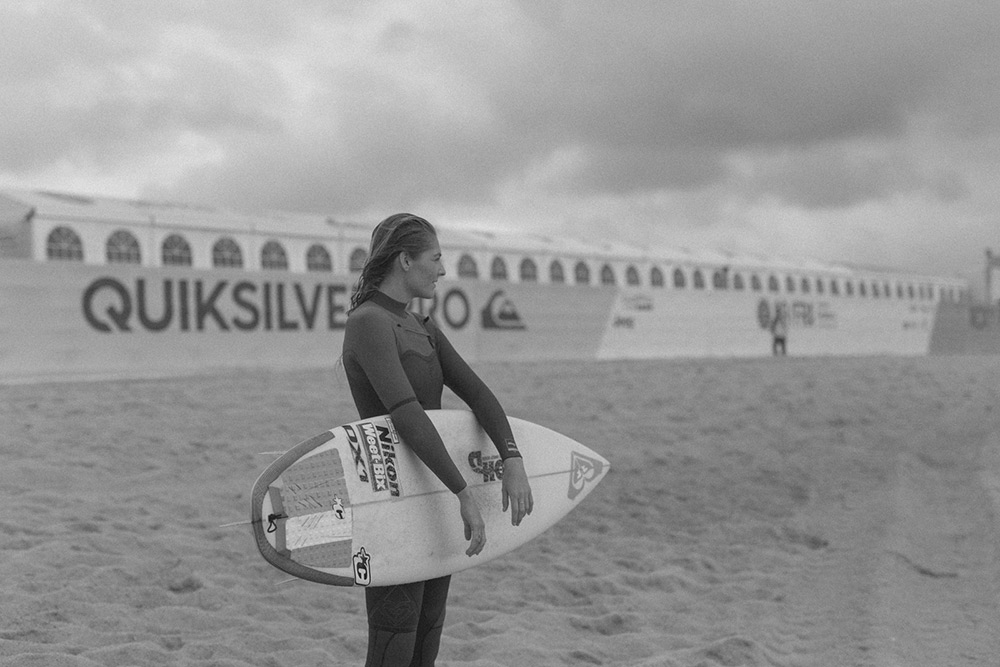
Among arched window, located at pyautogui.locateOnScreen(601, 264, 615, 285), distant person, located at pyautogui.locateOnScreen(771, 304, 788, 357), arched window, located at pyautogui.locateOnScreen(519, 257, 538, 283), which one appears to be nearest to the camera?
distant person, located at pyautogui.locateOnScreen(771, 304, 788, 357)

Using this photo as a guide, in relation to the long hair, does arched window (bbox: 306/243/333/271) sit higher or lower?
higher

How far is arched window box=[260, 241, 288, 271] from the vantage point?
20.1 meters

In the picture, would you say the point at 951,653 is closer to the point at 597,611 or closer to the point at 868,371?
the point at 597,611

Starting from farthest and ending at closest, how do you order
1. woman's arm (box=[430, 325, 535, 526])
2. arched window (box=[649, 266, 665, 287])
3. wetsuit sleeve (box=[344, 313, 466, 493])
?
arched window (box=[649, 266, 665, 287]) < woman's arm (box=[430, 325, 535, 526]) < wetsuit sleeve (box=[344, 313, 466, 493])

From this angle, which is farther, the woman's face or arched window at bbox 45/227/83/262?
arched window at bbox 45/227/83/262

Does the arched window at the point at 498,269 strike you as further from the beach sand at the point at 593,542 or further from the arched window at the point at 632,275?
the beach sand at the point at 593,542

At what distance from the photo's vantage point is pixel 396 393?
2.58 metres

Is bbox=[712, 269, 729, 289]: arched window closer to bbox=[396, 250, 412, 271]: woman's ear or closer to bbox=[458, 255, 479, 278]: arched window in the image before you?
bbox=[458, 255, 479, 278]: arched window

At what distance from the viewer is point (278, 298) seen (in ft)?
46.6

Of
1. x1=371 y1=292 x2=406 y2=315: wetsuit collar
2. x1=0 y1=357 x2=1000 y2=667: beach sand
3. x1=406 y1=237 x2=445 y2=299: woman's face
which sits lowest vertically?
x1=0 y1=357 x2=1000 y2=667: beach sand

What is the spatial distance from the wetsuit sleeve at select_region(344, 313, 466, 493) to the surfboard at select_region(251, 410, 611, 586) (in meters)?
0.23

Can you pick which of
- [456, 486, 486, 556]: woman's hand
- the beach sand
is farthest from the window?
[456, 486, 486, 556]: woman's hand

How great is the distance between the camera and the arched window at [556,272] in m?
25.1

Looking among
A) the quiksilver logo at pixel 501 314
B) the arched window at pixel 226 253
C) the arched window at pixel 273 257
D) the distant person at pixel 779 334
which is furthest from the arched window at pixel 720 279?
the arched window at pixel 226 253
